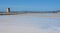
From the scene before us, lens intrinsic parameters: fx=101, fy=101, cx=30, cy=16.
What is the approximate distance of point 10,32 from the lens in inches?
76.9

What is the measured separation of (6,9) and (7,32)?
7691mm

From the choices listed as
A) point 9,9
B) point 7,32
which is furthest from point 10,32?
point 9,9

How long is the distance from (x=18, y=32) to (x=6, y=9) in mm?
7735

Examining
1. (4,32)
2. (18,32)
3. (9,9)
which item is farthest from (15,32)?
(9,9)

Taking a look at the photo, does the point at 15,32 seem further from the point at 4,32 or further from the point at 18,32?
the point at 4,32

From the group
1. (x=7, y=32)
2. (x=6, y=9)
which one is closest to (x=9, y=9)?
(x=6, y=9)

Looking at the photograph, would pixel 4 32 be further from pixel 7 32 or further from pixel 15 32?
pixel 15 32

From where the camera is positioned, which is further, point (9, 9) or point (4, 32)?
point (9, 9)

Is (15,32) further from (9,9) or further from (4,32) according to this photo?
(9,9)

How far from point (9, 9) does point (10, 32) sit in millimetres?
7604

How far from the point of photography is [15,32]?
196 centimetres

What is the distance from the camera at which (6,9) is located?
9.38 m

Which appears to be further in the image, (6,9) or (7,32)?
(6,9)

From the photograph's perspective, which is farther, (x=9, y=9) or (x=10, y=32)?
(x=9, y=9)
